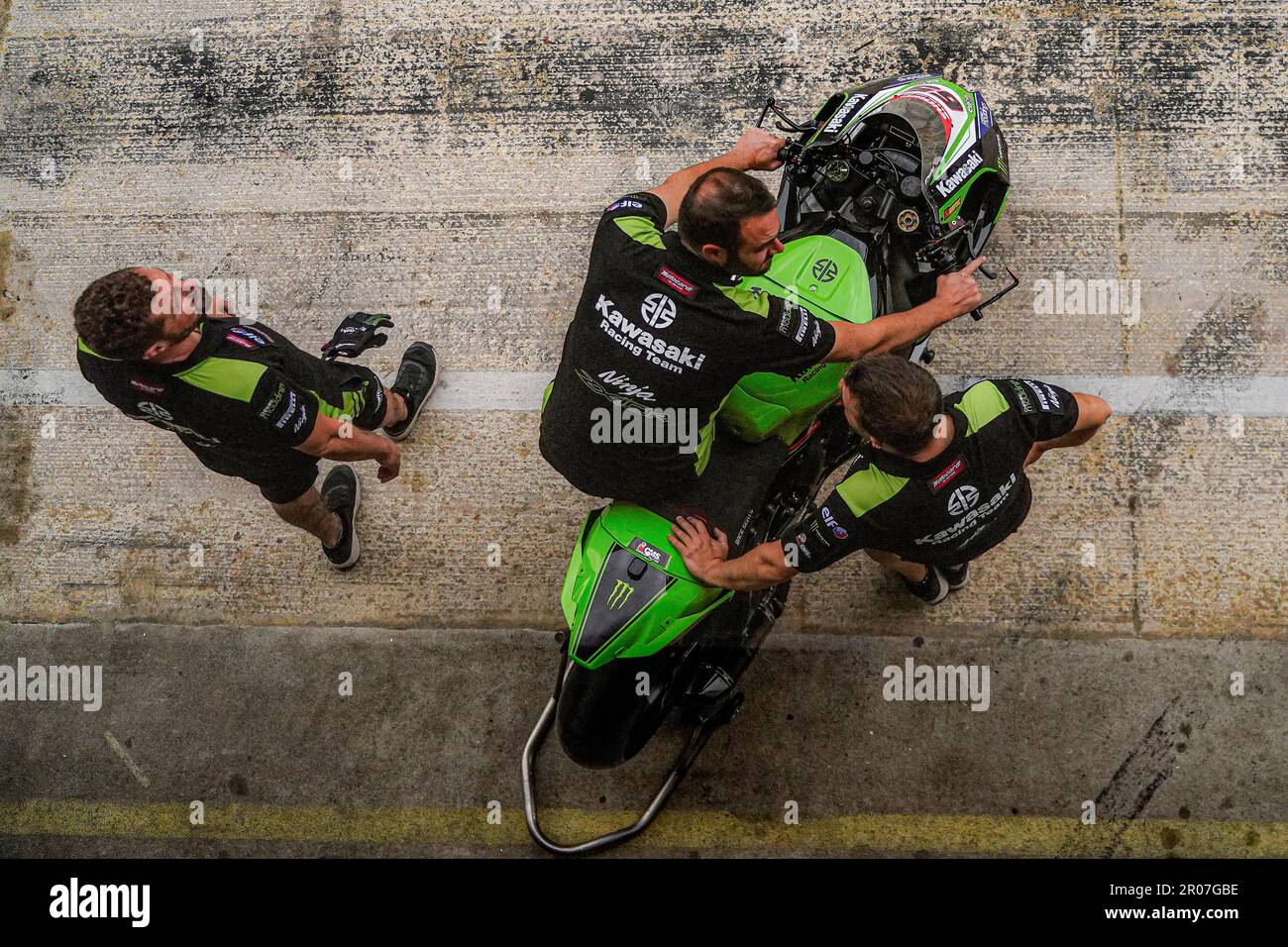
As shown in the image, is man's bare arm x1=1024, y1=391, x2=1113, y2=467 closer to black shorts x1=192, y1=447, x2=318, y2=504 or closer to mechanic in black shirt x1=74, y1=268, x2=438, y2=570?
mechanic in black shirt x1=74, y1=268, x2=438, y2=570

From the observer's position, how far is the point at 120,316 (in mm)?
3172

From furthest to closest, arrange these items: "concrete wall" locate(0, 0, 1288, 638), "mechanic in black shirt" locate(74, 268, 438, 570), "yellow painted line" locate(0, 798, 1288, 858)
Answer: "concrete wall" locate(0, 0, 1288, 638) → "yellow painted line" locate(0, 798, 1288, 858) → "mechanic in black shirt" locate(74, 268, 438, 570)

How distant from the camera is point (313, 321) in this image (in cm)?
486

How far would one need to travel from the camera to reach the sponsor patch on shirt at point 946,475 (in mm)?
3104

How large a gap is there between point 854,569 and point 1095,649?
1.17 metres

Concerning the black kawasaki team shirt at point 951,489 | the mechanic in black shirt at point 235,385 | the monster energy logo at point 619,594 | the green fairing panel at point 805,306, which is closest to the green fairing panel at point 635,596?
the monster energy logo at point 619,594

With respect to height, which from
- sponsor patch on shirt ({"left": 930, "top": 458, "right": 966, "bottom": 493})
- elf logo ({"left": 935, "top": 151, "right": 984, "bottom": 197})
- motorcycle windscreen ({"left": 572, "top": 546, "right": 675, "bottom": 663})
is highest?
elf logo ({"left": 935, "top": 151, "right": 984, "bottom": 197})

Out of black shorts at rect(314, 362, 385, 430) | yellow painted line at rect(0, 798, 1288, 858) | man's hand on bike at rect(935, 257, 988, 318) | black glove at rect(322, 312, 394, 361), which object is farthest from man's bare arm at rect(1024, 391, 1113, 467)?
black glove at rect(322, 312, 394, 361)

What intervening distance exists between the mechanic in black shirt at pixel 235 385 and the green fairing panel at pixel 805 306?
5.26 ft

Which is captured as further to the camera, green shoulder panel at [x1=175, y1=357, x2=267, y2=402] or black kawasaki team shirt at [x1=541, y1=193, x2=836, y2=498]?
green shoulder panel at [x1=175, y1=357, x2=267, y2=402]

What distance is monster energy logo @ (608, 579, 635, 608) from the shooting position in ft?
10.7

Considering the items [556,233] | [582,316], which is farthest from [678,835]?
[556,233]

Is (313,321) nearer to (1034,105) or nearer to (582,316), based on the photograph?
(582,316)

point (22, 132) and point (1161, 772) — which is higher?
point (22, 132)
